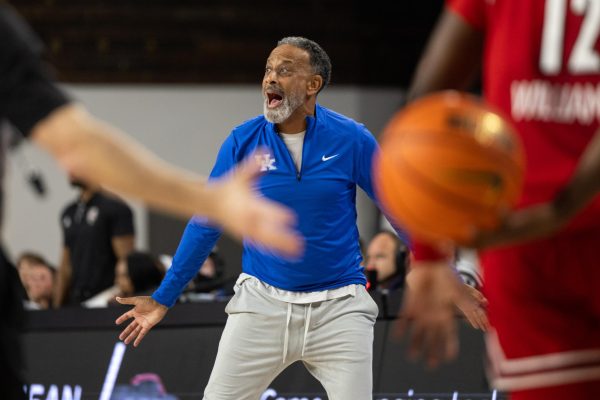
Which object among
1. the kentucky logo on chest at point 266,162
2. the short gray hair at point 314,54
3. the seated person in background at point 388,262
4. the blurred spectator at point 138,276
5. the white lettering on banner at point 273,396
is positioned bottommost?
the white lettering on banner at point 273,396

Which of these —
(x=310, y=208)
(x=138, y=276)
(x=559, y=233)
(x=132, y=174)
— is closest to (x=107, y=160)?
(x=132, y=174)

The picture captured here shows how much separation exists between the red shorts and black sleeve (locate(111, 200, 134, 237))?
7.19 m

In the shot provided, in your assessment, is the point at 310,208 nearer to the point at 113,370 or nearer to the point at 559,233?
the point at 113,370

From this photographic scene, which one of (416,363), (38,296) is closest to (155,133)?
(38,296)

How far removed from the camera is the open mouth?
5.64 m

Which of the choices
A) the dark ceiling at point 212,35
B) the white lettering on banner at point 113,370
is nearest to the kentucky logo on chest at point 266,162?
the white lettering on banner at point 113,370

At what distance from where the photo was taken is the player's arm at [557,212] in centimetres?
268

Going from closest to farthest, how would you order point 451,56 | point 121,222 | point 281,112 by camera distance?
point 451,56, point 281,112, point 121,222

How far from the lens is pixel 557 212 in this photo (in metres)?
2.71

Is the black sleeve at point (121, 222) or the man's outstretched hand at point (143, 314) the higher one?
the black sleeve at point (121, 222)

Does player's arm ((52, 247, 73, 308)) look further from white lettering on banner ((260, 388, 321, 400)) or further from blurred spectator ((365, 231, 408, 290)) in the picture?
white lettering on banner ((260, 388, 321, 400))

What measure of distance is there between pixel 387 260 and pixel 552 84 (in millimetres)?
5264

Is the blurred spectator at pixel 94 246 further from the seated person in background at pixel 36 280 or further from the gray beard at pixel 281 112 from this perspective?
the gray beard at pixel 281 112

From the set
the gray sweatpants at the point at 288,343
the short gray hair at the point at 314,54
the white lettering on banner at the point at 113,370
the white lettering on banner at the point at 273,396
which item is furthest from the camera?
the white lettering on banner at the point at 113,370
